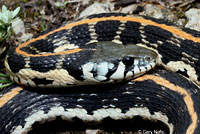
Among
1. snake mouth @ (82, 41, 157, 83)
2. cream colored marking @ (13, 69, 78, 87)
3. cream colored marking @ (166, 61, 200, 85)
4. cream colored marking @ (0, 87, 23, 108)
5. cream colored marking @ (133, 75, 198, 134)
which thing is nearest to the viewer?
cream colored marking @ (133, 75, 198, 134)

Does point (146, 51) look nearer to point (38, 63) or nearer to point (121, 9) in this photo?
point (38, 63)

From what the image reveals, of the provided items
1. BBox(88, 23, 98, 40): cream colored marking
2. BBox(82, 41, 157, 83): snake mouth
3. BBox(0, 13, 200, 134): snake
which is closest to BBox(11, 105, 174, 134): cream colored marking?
BBox(0, 13, 200, 134): snake

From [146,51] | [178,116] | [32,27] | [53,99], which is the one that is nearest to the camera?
[178,116]

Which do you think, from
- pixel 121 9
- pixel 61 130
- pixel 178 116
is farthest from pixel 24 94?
pixel 121 9

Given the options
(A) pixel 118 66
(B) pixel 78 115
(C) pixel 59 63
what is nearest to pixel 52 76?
(C) pixel 59 63

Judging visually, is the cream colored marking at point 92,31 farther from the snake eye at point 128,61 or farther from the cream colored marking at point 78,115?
the cream colored marking at point 78,115

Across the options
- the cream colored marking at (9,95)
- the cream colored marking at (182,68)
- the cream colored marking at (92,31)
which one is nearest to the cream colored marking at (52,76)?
the cream colored marking at (9,95)

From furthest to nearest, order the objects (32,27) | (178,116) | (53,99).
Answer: (32,27) → (53,99) → (178,116)

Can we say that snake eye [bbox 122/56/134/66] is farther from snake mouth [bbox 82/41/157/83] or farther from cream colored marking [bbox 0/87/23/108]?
cream colored marking [bbox 0/87/23/108]
